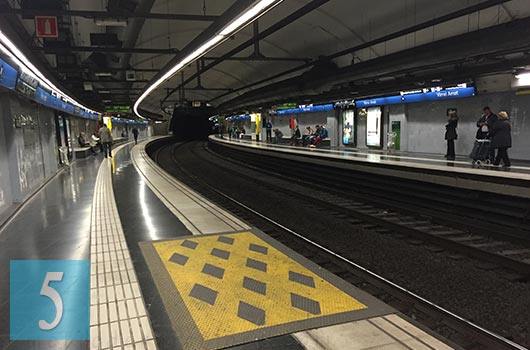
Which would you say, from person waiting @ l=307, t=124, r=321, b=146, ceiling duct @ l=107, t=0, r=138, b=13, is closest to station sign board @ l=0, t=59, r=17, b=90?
ceiling duct @ l=107, t=0, r=138, b=13

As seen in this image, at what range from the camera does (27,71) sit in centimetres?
761

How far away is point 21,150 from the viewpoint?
320 inches

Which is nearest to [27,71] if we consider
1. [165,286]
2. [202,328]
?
[165,286]

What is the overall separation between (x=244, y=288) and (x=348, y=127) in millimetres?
17741

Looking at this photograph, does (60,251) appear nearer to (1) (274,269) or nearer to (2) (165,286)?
(2) (165,286)

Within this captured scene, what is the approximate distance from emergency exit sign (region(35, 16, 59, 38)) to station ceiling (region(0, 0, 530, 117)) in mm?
167

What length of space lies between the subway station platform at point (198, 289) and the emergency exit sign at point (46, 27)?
349 centimetres

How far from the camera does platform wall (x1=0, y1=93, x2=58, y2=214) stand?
276 inches

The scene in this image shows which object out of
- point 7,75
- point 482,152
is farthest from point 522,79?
point 7,75

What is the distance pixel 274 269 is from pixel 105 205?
4.55m

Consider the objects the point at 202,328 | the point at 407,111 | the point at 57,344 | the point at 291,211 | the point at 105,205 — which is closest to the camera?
the point at 57,344

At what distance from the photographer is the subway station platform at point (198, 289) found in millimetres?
2625

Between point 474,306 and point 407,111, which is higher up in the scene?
point 407,111

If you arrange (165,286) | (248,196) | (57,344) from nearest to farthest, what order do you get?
(57,344) → (165,286) → (248,196)
